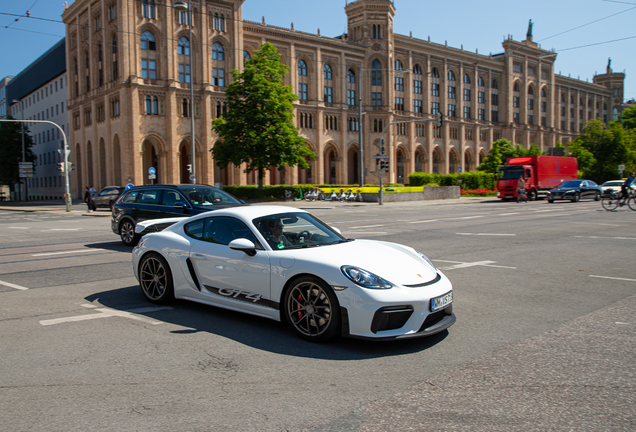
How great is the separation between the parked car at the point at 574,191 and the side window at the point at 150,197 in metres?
30.4

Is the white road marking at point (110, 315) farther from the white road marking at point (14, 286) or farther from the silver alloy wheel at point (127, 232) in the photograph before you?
the silver alloy wheel at point (127, 232)

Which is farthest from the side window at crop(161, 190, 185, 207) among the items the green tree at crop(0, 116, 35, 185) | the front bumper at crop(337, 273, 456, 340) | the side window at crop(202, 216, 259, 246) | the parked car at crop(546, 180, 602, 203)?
the green tree at crop(0, 116, 35, 185)

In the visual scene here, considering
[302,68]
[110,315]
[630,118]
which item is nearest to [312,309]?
[110,315]

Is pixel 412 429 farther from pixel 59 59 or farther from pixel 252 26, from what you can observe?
pixel 59 59

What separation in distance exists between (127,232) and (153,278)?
23.6ft

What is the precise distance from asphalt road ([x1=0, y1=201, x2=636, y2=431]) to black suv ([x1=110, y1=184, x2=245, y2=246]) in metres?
4.80

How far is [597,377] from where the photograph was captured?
12.8 ft

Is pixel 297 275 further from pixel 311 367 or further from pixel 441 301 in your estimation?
pixel 441 301

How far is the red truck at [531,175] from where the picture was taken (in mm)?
38812

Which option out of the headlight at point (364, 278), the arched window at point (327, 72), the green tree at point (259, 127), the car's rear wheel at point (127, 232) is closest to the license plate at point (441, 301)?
the headlight at point (364, 278)

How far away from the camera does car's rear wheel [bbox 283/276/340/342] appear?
4.70 meters

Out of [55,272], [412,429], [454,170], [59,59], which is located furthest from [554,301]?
[454,170]

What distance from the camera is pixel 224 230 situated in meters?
5.95

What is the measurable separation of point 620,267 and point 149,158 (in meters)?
56.8
